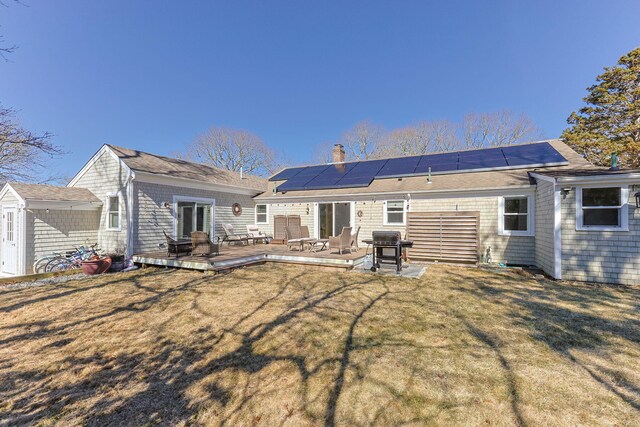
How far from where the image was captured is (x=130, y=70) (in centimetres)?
1838

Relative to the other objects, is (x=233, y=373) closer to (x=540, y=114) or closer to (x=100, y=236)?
(x=100, y=236)

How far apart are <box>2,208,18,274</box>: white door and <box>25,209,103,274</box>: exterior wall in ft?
1.98

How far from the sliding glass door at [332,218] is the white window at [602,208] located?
7.99 metres

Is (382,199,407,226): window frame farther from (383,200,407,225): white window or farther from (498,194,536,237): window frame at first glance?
(498,194,536,237): window frame

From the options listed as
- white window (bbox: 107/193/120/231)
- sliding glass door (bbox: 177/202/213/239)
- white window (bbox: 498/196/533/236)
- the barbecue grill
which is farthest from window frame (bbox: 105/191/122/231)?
white window (bbox: 498/196/533/236)

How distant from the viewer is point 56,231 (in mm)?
9797

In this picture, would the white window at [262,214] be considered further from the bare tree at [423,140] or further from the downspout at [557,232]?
the bare tree at [423,140]

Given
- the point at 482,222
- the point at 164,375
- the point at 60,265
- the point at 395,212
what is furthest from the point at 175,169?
the point at 482,222

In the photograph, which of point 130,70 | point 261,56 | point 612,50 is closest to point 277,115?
point 261,56

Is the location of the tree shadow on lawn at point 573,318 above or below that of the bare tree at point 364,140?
below

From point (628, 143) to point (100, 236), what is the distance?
28.4 meters

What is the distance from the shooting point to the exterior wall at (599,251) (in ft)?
22.7

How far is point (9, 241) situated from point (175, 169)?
19.6ft

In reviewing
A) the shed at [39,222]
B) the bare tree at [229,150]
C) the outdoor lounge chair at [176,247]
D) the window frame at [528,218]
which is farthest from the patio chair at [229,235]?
the bare tree at [229,150]
